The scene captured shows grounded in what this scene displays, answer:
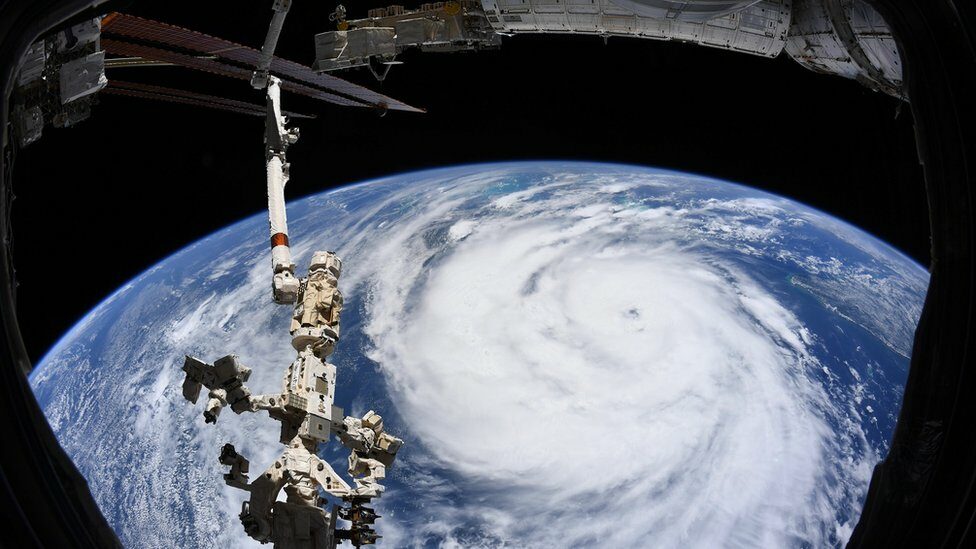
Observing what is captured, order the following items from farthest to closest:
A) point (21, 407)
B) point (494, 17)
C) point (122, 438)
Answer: point (122, 438)
point (494, 17)
point (21, 407)

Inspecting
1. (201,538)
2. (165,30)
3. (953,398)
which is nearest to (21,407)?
(953,398)

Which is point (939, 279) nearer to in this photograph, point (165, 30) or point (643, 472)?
point (165, 30)

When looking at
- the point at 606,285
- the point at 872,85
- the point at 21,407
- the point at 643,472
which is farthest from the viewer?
the point at 606,285

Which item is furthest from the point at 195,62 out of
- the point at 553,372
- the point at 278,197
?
the point at 553,372

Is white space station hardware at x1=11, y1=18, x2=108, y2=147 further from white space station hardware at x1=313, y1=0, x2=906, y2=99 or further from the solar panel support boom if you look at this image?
white space station hardware at x1=313, y1=0, x2=906, y2=99

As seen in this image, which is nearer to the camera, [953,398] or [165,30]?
[953,398]

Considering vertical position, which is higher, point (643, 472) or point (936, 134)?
point (936, 134)
